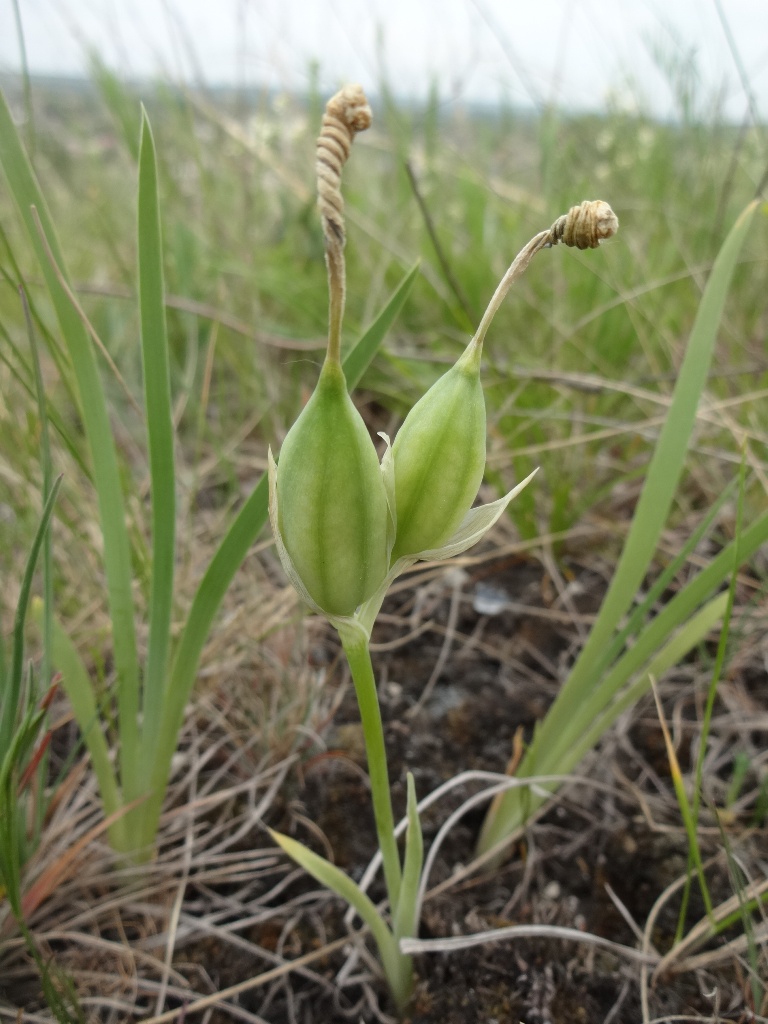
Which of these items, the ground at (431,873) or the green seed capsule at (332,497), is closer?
the green seed capsule at (332,497)

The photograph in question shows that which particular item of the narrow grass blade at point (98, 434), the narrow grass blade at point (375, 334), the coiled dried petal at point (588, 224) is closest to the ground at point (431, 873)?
the narrow grass blade at point (98, 434)

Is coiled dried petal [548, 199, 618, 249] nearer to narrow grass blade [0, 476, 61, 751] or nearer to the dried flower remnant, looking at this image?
the dried flower remnant

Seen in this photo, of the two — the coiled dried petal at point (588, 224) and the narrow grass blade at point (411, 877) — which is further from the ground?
the coiled dried petal at point (588, 224)

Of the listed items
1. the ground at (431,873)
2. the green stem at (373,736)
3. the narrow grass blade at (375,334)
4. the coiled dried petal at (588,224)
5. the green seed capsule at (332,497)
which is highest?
the coiled dried petal at (588,224)

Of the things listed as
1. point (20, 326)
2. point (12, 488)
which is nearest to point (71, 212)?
point (20, 326)

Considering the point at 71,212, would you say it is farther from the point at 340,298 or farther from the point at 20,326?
the point at 340,298

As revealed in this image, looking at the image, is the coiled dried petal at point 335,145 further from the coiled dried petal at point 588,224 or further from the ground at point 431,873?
the ground at point 431,873

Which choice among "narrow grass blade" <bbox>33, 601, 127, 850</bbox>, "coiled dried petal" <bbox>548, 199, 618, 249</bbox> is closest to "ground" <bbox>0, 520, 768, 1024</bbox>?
"narrow grass blade" <bbox>33, 601, 127, 850</bbox>
